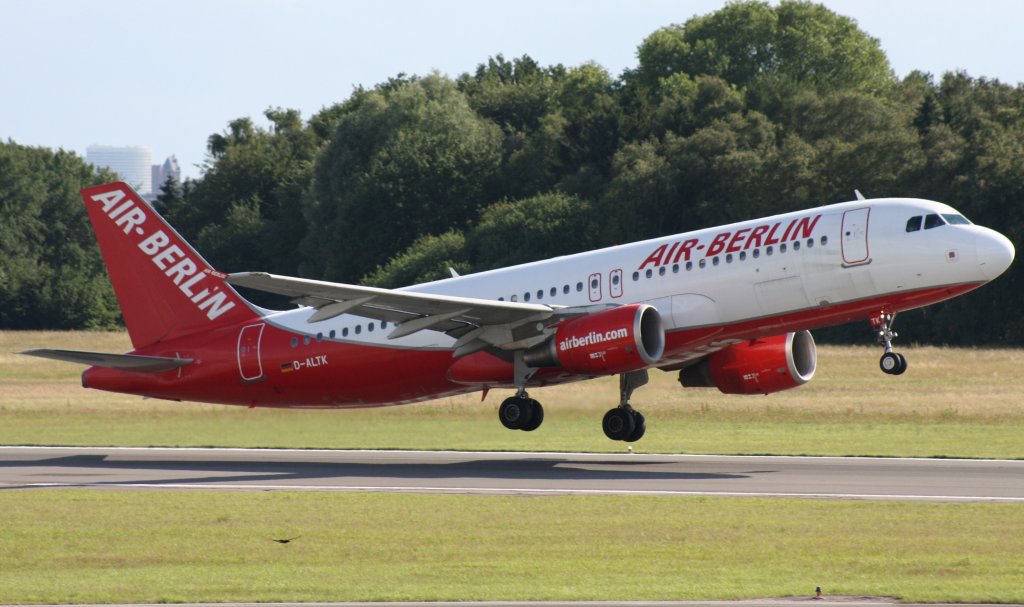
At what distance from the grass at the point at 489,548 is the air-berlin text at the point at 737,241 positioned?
7.89m

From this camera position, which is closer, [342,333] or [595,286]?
[595,286]

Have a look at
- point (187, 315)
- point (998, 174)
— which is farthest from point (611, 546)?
point (998, 174)

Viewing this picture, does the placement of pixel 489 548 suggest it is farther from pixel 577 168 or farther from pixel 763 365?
pixel 577 168

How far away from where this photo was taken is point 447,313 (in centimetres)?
3506

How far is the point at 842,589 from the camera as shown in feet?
62.8

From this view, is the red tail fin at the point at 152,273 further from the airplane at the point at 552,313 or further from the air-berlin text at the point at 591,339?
the air-berlin text at the point at 591,339

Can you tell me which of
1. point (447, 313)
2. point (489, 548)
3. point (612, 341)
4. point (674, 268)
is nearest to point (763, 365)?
point (674, 268)

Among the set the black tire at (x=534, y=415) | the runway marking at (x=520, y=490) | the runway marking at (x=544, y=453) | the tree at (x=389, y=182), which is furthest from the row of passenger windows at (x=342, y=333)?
the tree at (x=389, y=182)

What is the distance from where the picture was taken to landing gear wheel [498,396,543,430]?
35.9 m

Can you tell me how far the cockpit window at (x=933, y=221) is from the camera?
108 ft

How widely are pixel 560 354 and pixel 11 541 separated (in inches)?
548

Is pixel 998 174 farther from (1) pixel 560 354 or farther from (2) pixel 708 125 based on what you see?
(1) pixel 560 354

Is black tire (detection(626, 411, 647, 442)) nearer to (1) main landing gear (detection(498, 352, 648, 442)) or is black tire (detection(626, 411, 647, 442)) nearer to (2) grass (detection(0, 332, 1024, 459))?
(1) main landing gear (detection(498, 352, 648, 442))

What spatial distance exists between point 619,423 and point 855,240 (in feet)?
26.9
